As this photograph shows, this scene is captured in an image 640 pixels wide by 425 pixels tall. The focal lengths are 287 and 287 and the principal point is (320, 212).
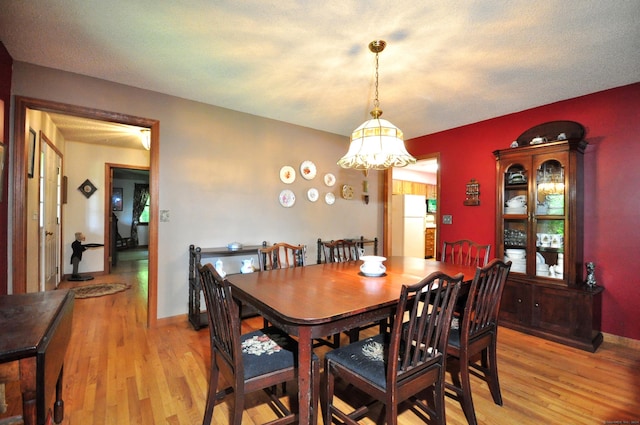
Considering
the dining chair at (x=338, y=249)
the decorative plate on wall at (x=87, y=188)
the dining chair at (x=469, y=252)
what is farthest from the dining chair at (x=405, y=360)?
the decorative plate on wall at (x=87, y=188)

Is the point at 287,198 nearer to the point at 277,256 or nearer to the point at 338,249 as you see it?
the point at 338,249

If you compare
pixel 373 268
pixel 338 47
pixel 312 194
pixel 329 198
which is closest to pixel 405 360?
pixel 373 268

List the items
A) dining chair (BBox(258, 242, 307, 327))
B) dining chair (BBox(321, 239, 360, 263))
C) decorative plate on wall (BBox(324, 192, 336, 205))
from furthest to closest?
decorative plate on wall (BBox(324, 192, 336, 205)), dining chair (BBox(321, 239, 360, 263)), dining chair (BBox(258, 242, 307, 327))

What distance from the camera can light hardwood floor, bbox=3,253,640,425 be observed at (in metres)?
1.75

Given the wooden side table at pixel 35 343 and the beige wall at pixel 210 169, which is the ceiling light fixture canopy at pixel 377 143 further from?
the wooden side table at pixel 35 343

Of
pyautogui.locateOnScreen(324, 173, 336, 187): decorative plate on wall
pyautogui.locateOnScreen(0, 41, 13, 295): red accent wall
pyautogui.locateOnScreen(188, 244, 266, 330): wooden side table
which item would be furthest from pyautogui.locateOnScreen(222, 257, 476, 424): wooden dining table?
pyautogui.locateOnScreen(324, 173, 336, 187): decorative plate on wall

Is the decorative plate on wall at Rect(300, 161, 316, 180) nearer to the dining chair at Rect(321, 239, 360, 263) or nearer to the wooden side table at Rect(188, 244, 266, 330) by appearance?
the dining chair at Rect(321, 239, 360, 263)

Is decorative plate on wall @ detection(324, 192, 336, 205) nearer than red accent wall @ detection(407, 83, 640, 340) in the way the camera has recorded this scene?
No

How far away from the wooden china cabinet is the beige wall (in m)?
2.29

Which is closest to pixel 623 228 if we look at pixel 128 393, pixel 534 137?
pixel 534 137

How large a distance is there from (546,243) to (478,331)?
1.90 meters

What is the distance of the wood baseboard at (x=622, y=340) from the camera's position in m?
2.67

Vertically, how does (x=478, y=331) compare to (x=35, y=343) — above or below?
below

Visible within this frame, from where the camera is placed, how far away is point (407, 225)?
247 inches
